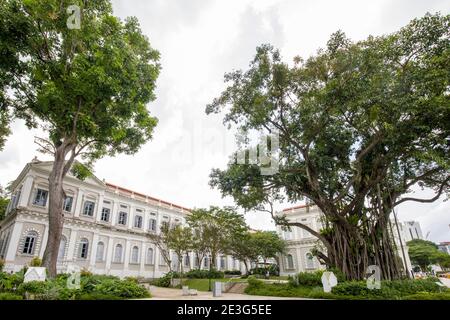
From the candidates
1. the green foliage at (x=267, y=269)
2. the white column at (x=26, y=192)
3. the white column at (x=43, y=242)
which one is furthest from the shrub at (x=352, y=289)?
the white column at (x=26, y=192)

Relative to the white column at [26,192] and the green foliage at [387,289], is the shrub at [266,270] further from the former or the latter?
Answer: the white column at [26,192]

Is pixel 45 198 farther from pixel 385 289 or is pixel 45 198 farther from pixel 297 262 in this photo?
pixel 297 262

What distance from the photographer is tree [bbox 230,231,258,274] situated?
2749cm

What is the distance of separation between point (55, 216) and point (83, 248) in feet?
48.1

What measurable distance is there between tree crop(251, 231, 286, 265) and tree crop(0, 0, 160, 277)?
2254cm

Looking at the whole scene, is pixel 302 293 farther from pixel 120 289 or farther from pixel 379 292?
pixel 120 289

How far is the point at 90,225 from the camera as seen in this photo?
2422cm

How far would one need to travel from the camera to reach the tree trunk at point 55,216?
1059 centimetres

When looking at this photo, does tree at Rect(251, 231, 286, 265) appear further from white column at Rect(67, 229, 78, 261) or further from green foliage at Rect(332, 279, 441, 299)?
green foliage at Rect(332, 279, 441, 299)

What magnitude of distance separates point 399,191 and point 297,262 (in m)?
21.8

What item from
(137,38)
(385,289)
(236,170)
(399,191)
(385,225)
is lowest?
(385,289)

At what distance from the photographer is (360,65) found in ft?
30.9

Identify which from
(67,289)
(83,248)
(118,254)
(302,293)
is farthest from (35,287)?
(118,254)
